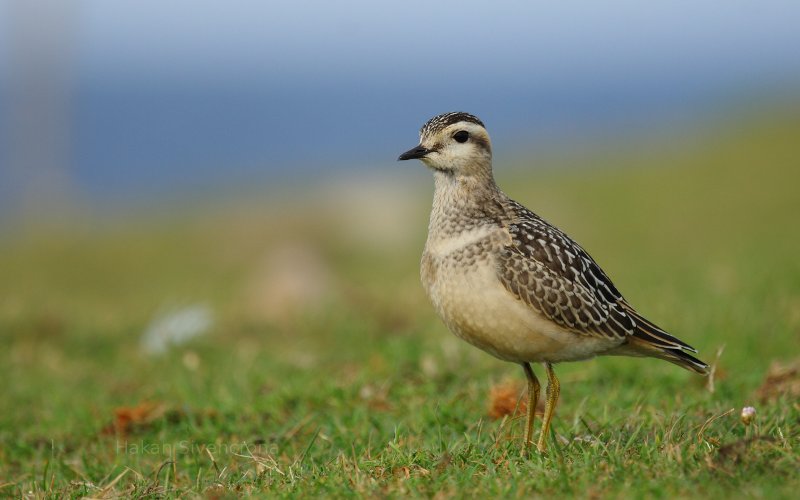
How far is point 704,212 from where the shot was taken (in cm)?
1906

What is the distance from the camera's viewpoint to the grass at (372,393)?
15.5 feet

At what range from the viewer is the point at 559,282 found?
217 inches

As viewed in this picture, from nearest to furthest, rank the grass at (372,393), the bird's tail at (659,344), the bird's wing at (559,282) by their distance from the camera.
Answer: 1. the grass at (372,393)
2. the bird's wing at (559,282)
3. the bird's tail at (659,344)

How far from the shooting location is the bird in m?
5.30

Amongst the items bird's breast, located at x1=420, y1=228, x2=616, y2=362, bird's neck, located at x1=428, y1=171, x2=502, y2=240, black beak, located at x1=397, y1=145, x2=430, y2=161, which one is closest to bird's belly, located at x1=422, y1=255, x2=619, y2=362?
bird's breast, located at x1=420, y1=228, x2=616, y2=362

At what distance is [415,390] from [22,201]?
23.7 meters

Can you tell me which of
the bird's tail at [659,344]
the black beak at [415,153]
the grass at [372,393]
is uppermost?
the black beak at [415,153]

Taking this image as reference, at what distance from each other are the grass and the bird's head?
4.98 feet

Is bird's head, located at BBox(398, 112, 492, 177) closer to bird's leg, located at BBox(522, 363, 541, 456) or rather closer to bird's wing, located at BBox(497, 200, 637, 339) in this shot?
bird's wing, located at BBox(497, 200, 637, 339)

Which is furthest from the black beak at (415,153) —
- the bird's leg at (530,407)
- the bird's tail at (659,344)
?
the bird's tail at (659,344)

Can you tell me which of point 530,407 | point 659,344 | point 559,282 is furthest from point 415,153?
point 659,344

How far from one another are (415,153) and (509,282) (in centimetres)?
→ 101

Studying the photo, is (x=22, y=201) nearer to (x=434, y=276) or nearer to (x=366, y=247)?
(x=366, y=247)

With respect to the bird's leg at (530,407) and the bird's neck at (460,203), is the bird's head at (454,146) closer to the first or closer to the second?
the bird's neck at (460,203)
